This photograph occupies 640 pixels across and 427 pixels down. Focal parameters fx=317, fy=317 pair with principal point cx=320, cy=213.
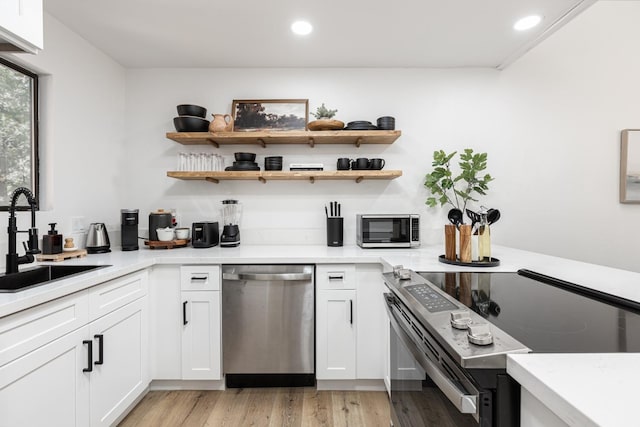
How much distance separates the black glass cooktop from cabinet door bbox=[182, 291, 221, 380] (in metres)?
1.47

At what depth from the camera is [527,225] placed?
2.80 meters

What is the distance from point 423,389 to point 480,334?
406mm

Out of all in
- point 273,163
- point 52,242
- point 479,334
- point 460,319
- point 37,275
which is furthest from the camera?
point 273,163

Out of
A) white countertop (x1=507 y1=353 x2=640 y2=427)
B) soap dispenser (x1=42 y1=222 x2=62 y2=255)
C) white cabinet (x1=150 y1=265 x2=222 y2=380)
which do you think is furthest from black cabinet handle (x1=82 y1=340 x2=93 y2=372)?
white countertop (x1=507 y1=353 x2=640 y2=427)

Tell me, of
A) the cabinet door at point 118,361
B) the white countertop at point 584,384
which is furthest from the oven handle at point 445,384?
the cabinet door at point 118,361

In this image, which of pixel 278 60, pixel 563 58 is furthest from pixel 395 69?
pixel 563 58

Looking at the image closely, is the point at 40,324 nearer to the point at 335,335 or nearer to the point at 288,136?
the point at 335,335

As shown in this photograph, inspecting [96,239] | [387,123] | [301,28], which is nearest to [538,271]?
[387,123]

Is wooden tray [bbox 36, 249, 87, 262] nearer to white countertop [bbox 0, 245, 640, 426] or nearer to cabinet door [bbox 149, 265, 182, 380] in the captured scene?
white countertop [bbox 0, 245, 640, 426]

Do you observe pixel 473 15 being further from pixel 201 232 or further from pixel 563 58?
pixel 201 232

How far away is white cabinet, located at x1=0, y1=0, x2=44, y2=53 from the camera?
44.6 inches

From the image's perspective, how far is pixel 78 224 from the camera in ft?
7.41

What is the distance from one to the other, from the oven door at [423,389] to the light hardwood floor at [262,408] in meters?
0.57

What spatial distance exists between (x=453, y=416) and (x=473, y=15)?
2252mm
